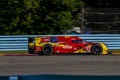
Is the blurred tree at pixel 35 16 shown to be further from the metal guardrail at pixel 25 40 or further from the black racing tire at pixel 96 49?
the black racing tire at pixel 96 49

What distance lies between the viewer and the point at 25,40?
25391 mm

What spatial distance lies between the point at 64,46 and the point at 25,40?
286cm

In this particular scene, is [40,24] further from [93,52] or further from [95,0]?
[95,0]

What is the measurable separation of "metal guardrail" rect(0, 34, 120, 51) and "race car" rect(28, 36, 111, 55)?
194cm

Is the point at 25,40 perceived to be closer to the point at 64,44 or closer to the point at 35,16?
the point at 64,44

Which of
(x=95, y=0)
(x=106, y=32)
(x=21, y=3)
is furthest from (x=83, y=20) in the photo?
(x=95, y=0)

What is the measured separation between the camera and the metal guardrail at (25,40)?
82.9 ft

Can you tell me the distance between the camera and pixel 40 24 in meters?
28.2

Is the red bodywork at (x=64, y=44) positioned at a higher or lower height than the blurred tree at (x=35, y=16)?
lower

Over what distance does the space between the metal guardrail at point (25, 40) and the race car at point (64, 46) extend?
1935 millimetres

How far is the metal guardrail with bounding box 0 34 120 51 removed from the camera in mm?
25266

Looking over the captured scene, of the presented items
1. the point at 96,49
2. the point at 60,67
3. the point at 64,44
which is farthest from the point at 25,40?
the point at 60,67

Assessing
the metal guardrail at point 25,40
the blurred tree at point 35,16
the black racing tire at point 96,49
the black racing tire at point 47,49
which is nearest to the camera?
the black racing tire at point 96,49

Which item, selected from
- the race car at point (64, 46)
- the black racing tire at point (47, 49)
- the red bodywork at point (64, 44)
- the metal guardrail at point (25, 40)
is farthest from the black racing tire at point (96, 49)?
the metal guardrail at point (25, 40)
